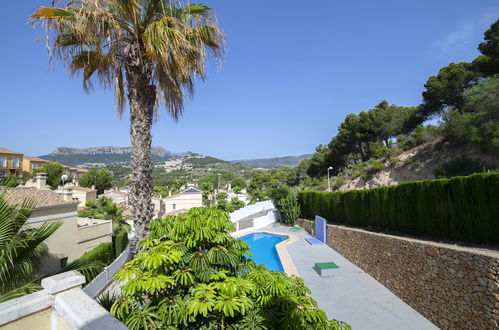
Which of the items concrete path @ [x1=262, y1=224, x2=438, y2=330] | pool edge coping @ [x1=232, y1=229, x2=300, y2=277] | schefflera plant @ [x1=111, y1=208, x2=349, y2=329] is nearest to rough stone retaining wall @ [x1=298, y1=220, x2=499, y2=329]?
concrete path @ [x1=262, y1=224, x2=438, y2=330]

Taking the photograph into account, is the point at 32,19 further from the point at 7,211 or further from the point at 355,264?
the point at 355,264

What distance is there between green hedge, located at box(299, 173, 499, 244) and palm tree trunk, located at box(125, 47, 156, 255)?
27.1 ft

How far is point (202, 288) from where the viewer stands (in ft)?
10.2

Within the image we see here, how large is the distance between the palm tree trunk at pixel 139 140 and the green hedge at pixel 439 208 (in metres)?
8.25

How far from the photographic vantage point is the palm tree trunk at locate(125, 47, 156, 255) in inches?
178

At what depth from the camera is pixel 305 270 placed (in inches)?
486

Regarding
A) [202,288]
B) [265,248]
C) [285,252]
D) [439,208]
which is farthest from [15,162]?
[439,208]

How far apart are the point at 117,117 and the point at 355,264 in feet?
41.0

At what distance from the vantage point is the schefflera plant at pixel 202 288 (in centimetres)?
300

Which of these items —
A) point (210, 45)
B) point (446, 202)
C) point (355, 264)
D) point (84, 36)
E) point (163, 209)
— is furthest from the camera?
point (163, 209)

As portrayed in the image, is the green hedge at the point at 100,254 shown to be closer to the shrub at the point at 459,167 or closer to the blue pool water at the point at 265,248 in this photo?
the blue pool water at the point at 265,248

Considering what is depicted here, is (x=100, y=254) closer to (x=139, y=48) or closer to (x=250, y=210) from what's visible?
(x=139, y=48)

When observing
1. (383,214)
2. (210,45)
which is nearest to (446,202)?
(383,214)

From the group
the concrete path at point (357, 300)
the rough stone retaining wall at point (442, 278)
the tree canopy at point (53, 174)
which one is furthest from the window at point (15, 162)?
the rough stone retaining wall at point (442, 278)
